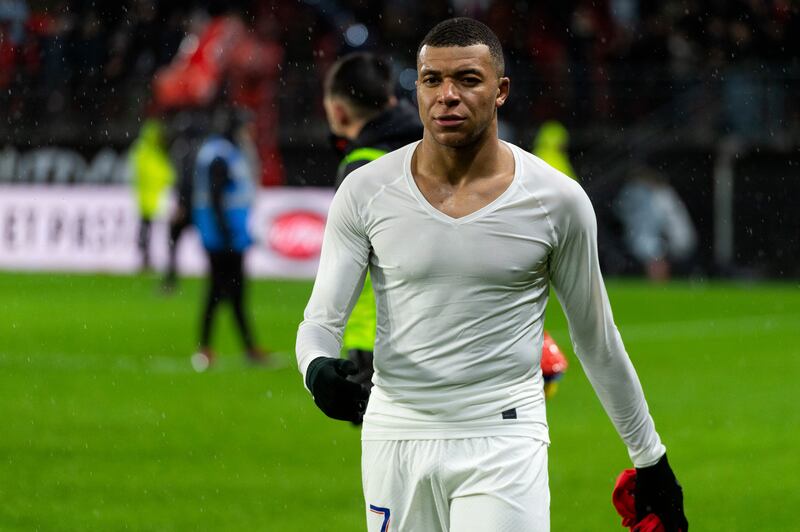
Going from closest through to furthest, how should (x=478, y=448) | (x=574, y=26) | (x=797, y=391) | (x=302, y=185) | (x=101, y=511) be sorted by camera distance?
(x=478, y=448), (x=101, y=511), (x=797, y=391), (x=302, y=185), (x=574, y=26)

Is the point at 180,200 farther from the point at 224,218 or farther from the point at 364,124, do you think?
the point at 364,124

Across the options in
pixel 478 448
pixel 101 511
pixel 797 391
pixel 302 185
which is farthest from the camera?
pixel 302 185

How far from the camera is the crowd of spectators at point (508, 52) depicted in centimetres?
2478

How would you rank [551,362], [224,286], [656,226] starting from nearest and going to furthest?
1. [551,362]
2. [224,286]
3. [656,226]

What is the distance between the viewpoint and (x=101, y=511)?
7789 millimetres

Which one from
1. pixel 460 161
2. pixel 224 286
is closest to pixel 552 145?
pixel 224 286

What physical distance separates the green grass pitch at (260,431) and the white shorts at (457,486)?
3420 millimetres

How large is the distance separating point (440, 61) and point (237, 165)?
9.26 metres

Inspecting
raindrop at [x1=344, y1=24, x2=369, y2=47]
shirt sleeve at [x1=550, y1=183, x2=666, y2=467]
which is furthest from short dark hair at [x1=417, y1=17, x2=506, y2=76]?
raindrop at [x1=344, y1=24, x2=369, y2=47]

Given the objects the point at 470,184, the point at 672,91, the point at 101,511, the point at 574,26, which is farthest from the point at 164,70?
the point at 470,184

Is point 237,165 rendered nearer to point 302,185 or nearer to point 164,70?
point 302,185

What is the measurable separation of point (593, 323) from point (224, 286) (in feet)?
30.2

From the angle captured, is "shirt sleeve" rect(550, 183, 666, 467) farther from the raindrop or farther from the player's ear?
the raindrop

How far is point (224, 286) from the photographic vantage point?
13.3 m
